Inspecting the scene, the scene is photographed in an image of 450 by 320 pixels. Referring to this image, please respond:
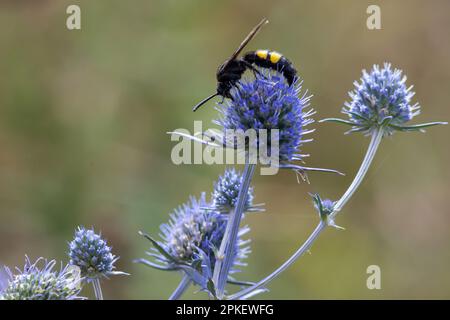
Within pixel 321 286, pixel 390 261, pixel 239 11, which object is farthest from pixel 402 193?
pixel 239 11

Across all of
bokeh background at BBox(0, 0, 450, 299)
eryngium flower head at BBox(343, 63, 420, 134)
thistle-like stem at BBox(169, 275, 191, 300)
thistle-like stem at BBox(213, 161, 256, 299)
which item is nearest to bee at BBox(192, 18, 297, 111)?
→ eryngium flower head at BBox(343, 63, 420, 134)

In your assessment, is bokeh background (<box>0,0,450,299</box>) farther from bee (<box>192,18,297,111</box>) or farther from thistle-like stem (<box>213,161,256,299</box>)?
thistle-like stem (<box>213,161,256,299</box>)

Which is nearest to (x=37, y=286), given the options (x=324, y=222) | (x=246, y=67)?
(x=324, y=222)

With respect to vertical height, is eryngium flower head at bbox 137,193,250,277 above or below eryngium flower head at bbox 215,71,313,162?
below

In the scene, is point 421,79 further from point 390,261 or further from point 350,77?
point 390,261

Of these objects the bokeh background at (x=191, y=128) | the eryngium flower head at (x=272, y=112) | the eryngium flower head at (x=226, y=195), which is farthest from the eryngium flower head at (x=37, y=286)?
the bokeh background at (x=191, y=128)

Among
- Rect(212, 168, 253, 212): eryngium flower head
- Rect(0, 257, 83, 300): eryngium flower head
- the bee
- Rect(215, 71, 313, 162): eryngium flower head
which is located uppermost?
the bee
